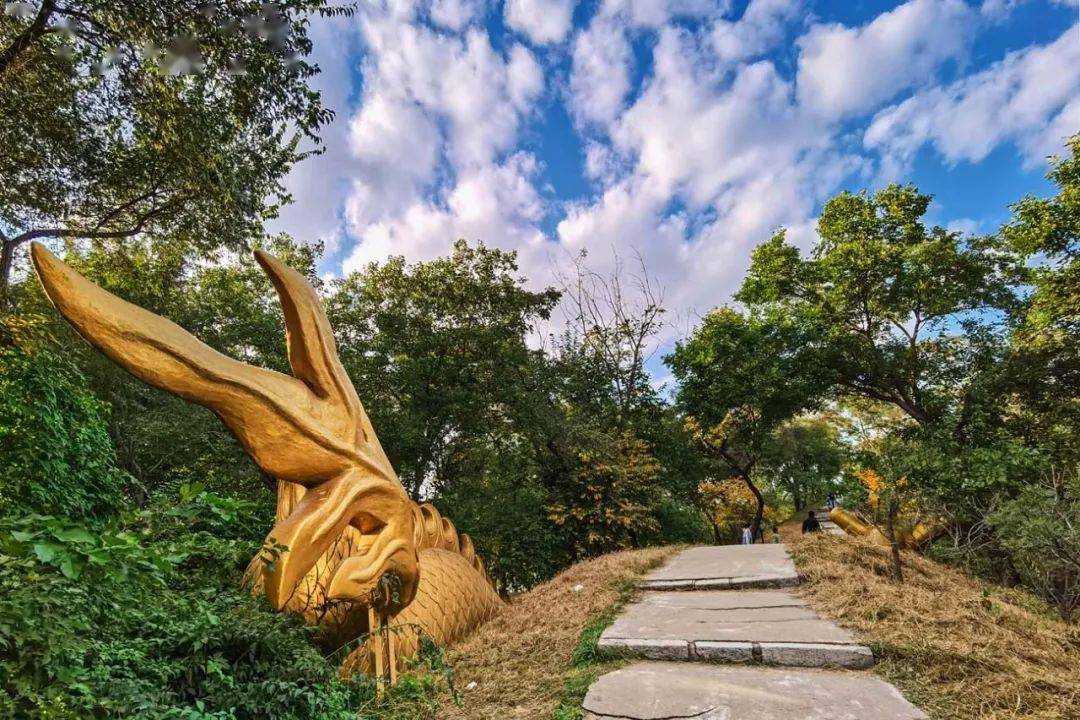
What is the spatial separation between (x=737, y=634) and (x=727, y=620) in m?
0.43

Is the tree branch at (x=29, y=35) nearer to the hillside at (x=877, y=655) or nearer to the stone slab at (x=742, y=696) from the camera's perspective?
the hillside at (x=877, y=655)

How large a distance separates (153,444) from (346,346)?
374 cm

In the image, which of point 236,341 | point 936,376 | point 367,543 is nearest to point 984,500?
point 936,376

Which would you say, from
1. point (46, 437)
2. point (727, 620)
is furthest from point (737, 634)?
point (46, 437)

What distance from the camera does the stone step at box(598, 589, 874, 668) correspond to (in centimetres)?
283

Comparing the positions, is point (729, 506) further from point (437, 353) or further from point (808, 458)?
point (808, 458)

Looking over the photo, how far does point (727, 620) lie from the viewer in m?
3.63

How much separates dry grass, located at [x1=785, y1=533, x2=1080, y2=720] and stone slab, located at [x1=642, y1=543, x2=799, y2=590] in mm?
399

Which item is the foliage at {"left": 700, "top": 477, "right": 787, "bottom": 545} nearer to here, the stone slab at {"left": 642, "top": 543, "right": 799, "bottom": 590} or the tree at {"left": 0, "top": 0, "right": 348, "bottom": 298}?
the stone slab at {"left": 642, "top": 543, "right": 799, "bottom": 590}

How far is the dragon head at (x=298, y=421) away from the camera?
237cm

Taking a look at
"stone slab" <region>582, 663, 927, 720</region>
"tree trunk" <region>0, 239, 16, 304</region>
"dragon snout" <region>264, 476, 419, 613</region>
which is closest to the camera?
"stone slab" <region>582, 663, 927, 720</region>

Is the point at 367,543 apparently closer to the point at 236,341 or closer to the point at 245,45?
the point at 245,45

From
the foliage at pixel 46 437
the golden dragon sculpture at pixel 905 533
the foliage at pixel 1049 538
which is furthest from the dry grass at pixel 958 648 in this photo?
the golden dragon sculpture at pixel 905 533

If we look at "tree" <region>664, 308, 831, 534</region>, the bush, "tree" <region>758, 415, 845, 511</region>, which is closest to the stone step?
the bush
